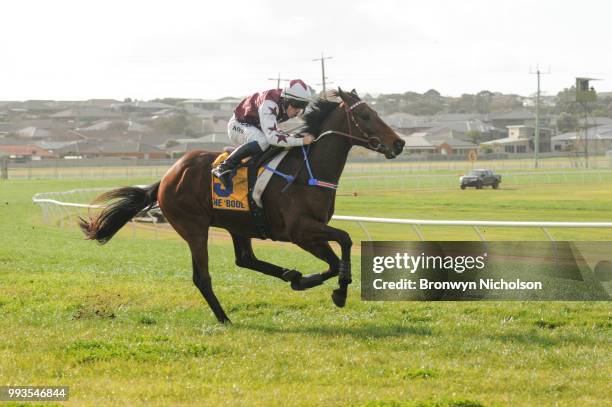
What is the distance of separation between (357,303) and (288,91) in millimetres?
2289

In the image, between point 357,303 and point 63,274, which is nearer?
point 357,303

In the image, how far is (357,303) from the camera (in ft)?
31.2

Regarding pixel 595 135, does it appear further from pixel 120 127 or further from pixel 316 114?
pixel 316 114

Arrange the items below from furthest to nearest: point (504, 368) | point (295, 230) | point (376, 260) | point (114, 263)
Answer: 1. point (114, 263)
2. point (376, 260)
3. point (295, 230)
4. point (504, 368)

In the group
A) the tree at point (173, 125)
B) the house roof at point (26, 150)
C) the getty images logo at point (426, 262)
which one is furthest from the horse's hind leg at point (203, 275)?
the tree at point (173, 125)

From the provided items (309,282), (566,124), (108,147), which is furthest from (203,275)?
(566,124)

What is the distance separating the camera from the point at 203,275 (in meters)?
9.08

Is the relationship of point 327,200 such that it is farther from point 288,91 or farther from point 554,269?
point 554,269

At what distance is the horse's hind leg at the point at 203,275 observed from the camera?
8.85 meters

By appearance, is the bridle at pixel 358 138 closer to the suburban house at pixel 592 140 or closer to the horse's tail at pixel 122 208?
the horse's tail at pixel 122 208

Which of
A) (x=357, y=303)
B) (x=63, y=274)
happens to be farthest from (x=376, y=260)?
(x=63, y=274)

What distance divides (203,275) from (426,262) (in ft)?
7.20

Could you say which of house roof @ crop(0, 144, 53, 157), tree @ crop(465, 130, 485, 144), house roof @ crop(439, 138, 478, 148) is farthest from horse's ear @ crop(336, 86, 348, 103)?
tree @ crop(465, 130, 485, 144)

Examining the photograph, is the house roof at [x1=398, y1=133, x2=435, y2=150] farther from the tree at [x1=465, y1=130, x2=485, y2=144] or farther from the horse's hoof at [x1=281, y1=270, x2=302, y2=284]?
the horse's hoof at [x1=281, y1=270, x2=302, y2=284]
